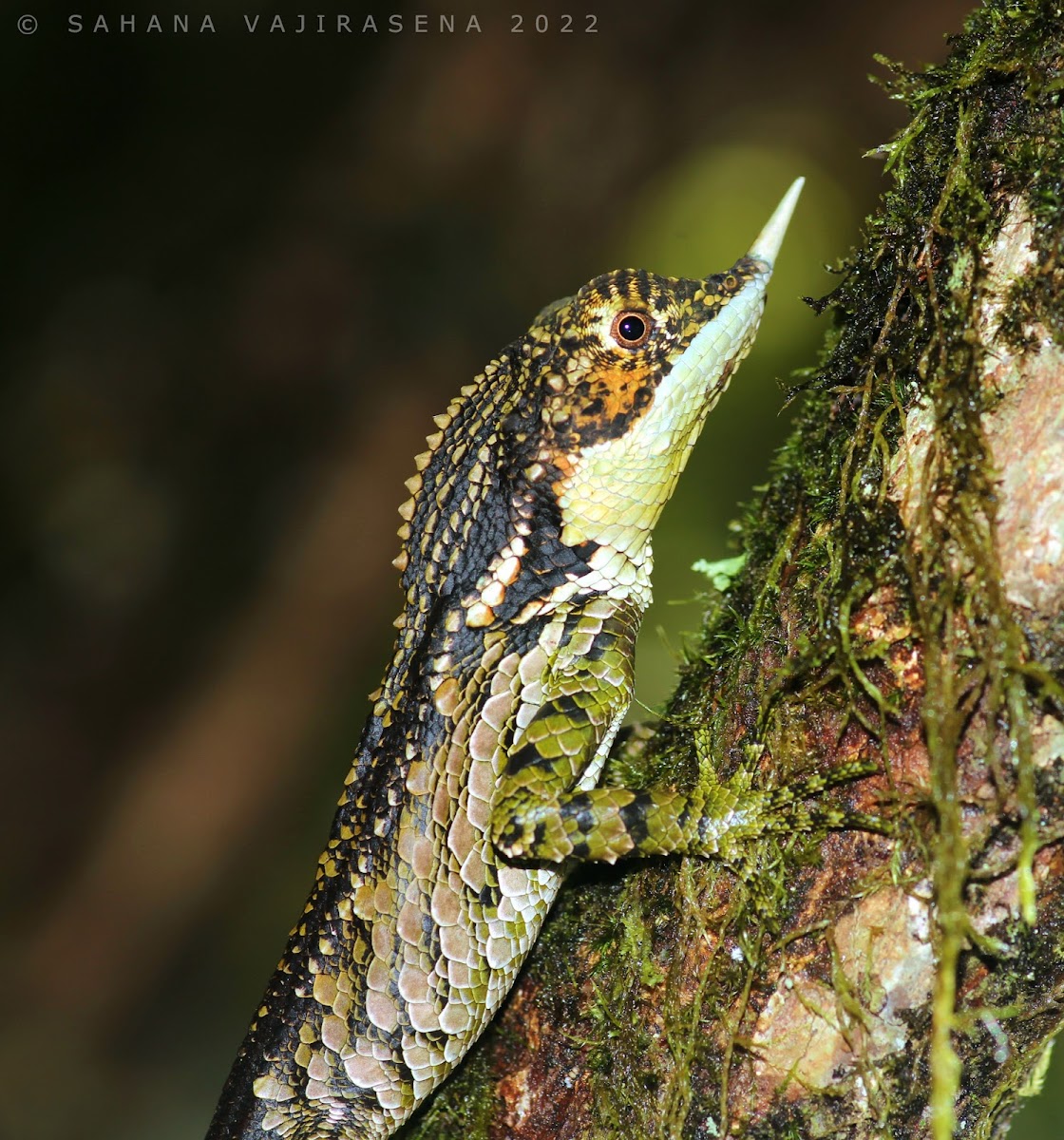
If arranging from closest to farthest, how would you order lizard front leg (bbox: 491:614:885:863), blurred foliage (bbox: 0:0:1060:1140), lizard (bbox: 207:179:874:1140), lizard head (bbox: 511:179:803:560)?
lizard front leg (bbox: 491:614:885:863), lizard (bbox: 207:179:874:1140), lizard head (bbox: 511:179:803:560), blurred foliage (bbox: 0:0:1060:1140)

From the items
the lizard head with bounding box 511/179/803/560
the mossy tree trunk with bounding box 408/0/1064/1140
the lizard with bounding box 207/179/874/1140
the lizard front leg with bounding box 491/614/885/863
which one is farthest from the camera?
the lizard head with bounding box 511/179/803/560

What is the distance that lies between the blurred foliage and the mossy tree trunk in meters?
5.29

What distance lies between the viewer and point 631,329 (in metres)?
3.80

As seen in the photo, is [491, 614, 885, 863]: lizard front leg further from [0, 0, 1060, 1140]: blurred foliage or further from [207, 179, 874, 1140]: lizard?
[0, 0, 1060, 1140]: blurred foliage

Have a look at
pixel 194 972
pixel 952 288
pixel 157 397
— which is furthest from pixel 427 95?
pixel 194 972

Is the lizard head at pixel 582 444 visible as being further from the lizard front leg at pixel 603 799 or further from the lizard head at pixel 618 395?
the lizard front leg at pixel 603 799

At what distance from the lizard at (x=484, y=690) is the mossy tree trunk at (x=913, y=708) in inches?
23.9

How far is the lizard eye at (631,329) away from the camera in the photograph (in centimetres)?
380

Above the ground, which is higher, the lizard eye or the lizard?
the lizard eye

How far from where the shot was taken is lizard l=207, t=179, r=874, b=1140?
3.62m

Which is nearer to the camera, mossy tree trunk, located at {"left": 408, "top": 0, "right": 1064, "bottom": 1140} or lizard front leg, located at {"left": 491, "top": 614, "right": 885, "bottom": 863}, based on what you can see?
mossy tree trunk, located at {"left": 408, "top": 0, "right": 1064, "bottom": 1140}

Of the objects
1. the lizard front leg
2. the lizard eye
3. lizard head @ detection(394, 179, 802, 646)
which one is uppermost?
the lizard eye

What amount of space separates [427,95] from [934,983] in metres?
7.46

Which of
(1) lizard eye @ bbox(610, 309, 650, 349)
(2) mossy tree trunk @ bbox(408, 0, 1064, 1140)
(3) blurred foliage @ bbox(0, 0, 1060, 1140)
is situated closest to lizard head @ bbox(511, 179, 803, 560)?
(1) lizard eye @ bbox(610, 309, 650, 349)
